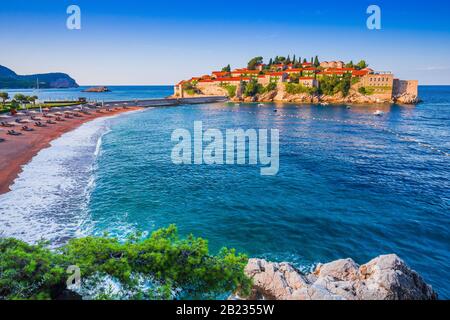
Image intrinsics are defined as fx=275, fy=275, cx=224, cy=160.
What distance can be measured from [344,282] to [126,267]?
412 inches

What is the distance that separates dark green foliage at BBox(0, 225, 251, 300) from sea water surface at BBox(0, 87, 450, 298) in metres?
8.64

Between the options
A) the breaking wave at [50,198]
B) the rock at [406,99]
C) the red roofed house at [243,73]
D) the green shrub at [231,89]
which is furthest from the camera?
the red roofed house at [243,73]

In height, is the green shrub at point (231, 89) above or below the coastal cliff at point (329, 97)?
above

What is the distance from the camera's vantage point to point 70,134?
203ft

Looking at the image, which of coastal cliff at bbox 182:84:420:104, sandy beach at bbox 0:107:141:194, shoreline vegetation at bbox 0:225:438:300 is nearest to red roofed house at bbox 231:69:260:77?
coastal cliff at bbox 182:84:420:104

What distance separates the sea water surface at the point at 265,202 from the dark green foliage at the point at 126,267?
28.3ft

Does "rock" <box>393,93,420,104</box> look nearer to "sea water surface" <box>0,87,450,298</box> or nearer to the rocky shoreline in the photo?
the rocky shoreline

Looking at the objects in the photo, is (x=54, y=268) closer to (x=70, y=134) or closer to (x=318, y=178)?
(x=318, y=178)

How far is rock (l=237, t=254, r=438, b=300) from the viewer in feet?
41.2

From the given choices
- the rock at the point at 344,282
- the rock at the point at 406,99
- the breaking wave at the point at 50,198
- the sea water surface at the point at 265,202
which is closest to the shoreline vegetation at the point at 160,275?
the rock at the point at 344,282

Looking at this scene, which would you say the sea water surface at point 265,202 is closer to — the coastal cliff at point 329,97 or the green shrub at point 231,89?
the coastal cliff at point 329,97

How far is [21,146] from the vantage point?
46562 mm

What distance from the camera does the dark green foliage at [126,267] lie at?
9.65 metres
